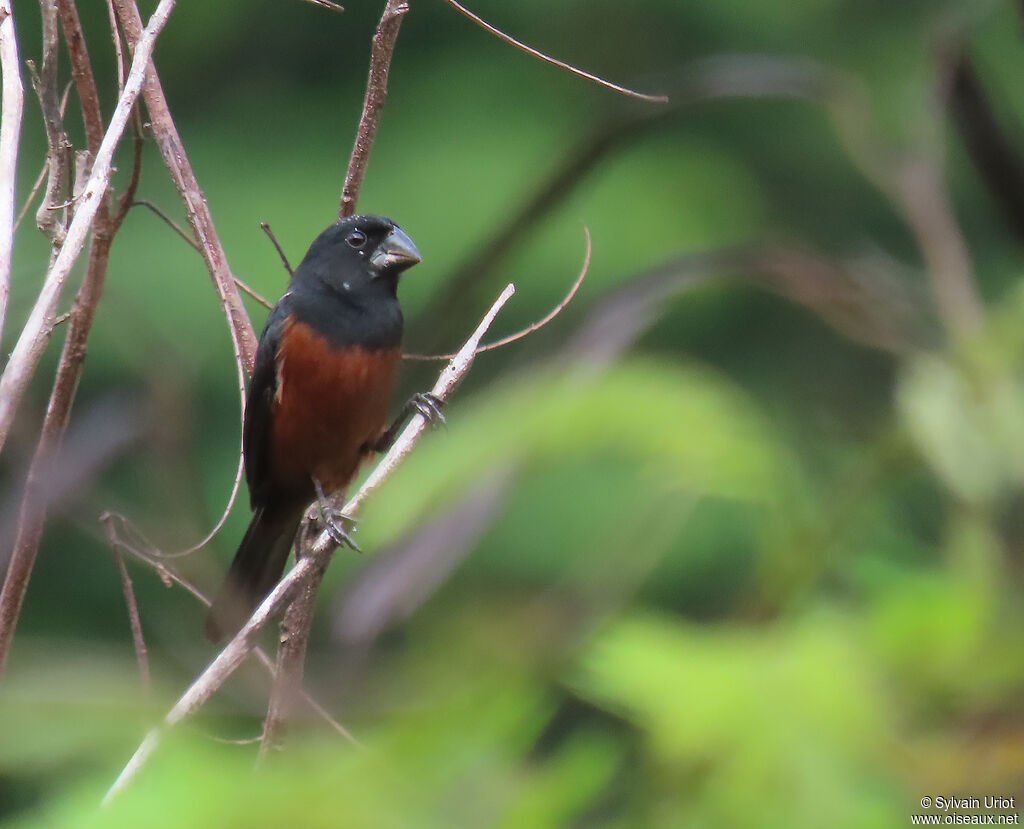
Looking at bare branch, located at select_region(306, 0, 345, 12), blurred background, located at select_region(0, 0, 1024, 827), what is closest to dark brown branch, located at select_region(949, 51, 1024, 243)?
blurred background, located at select_region(0, 0, 1024, 827)

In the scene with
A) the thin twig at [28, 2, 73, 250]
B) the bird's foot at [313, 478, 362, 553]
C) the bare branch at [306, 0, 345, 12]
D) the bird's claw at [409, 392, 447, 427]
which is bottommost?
the bird's foot at [313, 478, 362, 553]

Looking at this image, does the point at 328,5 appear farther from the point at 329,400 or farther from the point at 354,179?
the point at 329,400

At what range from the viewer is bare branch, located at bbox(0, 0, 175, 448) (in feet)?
4.56

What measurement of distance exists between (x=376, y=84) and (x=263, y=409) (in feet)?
5.87

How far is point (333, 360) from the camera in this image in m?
3.52

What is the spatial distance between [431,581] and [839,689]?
485 millimetres

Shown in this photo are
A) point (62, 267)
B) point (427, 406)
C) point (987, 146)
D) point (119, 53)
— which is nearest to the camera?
point (62, 267)

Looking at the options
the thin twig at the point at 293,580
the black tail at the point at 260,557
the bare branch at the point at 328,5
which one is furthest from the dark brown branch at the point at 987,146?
the black tail at the point at 260,557

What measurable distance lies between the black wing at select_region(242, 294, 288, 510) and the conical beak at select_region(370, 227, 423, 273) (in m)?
0.31

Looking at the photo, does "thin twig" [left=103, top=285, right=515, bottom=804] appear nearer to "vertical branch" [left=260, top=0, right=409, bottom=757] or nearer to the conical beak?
"vertical branch" [left=260, top=0, right=409, bottom=757]

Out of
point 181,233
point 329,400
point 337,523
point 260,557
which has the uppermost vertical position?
point 181,233

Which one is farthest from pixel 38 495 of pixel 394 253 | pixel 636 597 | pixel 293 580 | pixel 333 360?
pixel 394 253

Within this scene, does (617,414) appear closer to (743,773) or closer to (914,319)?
(743,773)

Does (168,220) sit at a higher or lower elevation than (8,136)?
lower
